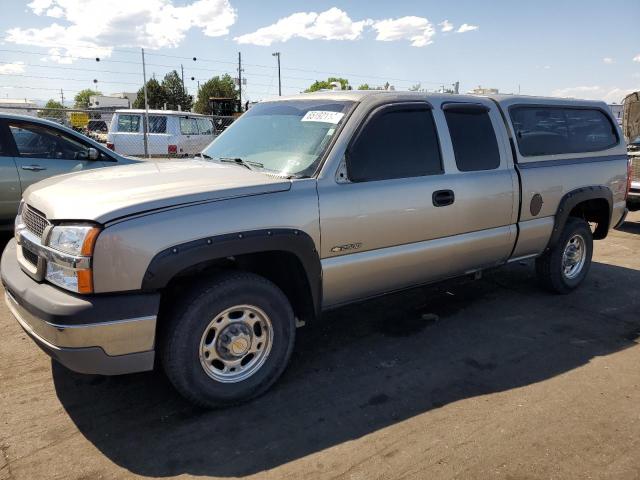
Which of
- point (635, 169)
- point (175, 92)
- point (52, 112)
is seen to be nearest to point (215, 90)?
point (175, 92)

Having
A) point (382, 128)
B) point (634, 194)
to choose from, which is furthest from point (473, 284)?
point (634, 194)

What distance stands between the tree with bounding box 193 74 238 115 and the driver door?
65.9 meters

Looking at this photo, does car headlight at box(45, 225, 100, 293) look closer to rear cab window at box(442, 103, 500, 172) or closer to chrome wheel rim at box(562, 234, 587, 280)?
rear cab window at box(442, 103, 500, 172)

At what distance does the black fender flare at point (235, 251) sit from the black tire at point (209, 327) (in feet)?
0.59

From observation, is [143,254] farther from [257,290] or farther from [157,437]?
[157,437]

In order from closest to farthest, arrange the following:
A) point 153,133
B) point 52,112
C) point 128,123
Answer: point 128,123, point 153,133, point 52,112

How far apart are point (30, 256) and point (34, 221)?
22cm

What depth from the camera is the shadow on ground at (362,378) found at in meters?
2.78

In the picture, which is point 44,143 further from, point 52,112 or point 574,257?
point 52,112

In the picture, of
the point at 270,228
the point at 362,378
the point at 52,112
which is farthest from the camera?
the point at 52,112

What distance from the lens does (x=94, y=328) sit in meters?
2.60

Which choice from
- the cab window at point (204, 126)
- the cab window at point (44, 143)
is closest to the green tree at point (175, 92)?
the cab window at point (204, 126)

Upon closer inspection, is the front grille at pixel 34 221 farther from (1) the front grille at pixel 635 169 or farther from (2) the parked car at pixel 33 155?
(1) the front grille at pixel 635 169

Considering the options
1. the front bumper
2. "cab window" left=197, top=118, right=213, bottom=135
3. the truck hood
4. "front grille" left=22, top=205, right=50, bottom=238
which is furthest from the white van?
the front bumper
